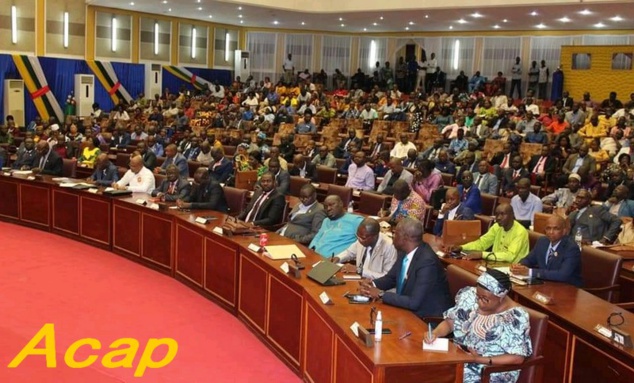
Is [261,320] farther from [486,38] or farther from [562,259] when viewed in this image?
[486,38]

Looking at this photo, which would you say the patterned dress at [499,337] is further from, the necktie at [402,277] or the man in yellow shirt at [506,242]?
the man in yellow shirt at [506,242]

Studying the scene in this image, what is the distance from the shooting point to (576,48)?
69.7ft

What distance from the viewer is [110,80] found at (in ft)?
78.8

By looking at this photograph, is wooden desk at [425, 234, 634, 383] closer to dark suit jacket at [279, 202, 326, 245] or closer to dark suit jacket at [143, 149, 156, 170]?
dark suit jacket at [279, 202, 326, 245]

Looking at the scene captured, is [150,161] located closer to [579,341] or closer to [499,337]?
[579,341]

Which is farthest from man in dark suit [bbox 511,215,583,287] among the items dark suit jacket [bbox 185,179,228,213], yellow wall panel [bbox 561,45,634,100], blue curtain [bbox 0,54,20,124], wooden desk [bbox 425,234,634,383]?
blue curtain [bbox 0,54,20,124]

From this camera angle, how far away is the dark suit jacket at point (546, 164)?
13404mm

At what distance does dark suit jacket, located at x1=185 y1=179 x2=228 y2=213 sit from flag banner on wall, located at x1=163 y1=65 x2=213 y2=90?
17895 millimetres

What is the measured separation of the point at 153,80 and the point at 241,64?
4.14 m

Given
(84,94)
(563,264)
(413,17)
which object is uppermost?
(413,17)

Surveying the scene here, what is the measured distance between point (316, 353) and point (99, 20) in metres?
20.8

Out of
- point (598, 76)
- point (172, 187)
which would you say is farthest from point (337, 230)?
point (598, 76)

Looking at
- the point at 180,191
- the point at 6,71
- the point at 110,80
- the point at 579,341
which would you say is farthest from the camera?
the point at 110,80

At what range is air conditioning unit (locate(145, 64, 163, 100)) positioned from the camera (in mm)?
25334
